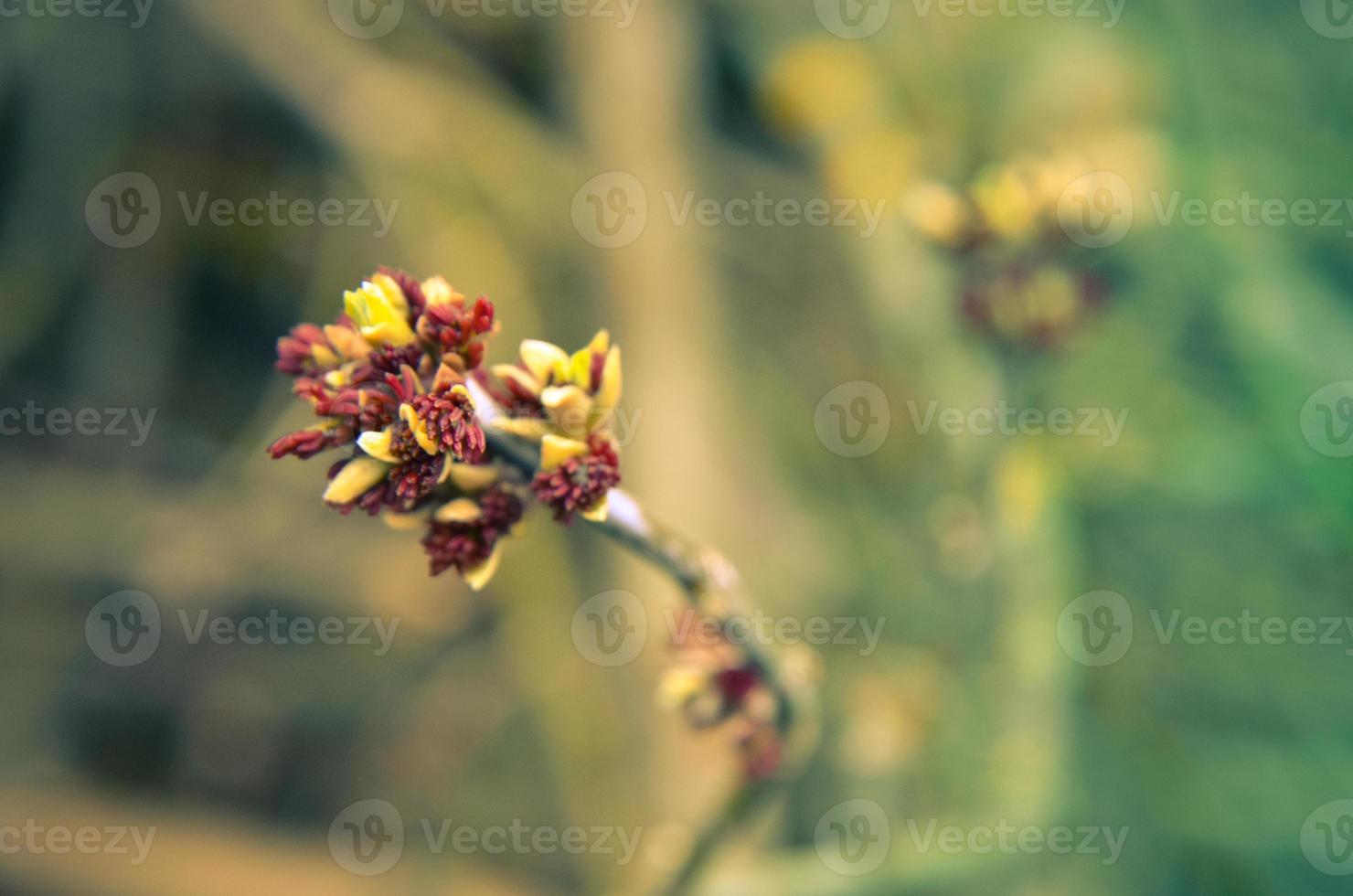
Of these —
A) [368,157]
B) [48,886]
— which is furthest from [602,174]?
[48,886]

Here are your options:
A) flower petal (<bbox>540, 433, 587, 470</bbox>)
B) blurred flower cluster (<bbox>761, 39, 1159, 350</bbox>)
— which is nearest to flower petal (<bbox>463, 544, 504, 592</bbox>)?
flower petal (<bbox>540, 433, 587, 470</bbox>)

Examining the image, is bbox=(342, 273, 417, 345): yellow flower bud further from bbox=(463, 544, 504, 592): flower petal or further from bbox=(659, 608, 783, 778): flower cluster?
bbox=(659, 608, 783, 778): flower cluster

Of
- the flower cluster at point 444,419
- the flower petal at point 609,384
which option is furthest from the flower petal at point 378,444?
the flower petal at point 609,384

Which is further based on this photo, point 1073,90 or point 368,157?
point 368,157

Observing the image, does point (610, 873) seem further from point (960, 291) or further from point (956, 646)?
point (960, 291)

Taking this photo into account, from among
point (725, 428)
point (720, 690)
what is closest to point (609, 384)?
point (720, 690)

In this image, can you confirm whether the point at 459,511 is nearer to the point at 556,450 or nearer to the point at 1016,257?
the point at 556,450
